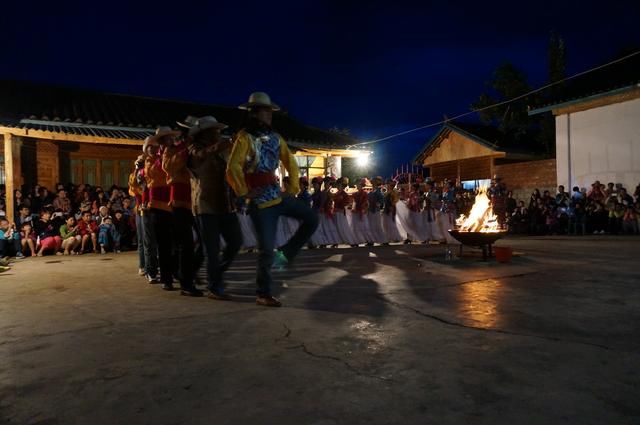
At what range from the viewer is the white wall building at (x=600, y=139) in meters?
16.3

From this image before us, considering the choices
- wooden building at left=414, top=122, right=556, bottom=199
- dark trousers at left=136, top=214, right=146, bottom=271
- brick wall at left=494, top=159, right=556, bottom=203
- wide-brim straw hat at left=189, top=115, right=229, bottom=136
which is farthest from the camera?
wooden building at left=414, top=122, right=556, bottom=199

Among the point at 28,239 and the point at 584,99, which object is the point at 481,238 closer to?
the point at 28,239

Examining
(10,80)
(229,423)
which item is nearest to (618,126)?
(229,423)

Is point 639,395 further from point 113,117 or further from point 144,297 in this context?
point 113,117

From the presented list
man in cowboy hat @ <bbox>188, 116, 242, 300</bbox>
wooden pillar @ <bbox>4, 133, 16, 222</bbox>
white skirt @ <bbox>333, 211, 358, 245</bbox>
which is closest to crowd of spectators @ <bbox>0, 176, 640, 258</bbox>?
wooden pillar @ <bbox>4, 133, 16, 222</bbox>

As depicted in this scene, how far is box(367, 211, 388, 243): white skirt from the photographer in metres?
12.9

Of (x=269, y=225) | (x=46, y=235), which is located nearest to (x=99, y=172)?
(x=46, y=235)

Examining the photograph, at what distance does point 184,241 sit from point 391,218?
8.30 metres

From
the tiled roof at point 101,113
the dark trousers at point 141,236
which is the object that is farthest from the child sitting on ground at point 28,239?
the dark trousers at point 141,236

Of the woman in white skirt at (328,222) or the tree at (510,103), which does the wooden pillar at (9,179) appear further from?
the tree at (510,103)

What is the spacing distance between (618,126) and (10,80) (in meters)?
20.8

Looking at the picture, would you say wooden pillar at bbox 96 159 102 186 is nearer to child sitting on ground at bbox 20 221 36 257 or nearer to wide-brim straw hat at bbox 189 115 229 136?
child sitting on ground at bbox 20 221 36 257

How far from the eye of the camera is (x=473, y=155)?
26328mm

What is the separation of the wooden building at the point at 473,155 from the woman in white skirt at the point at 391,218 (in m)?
9.76
